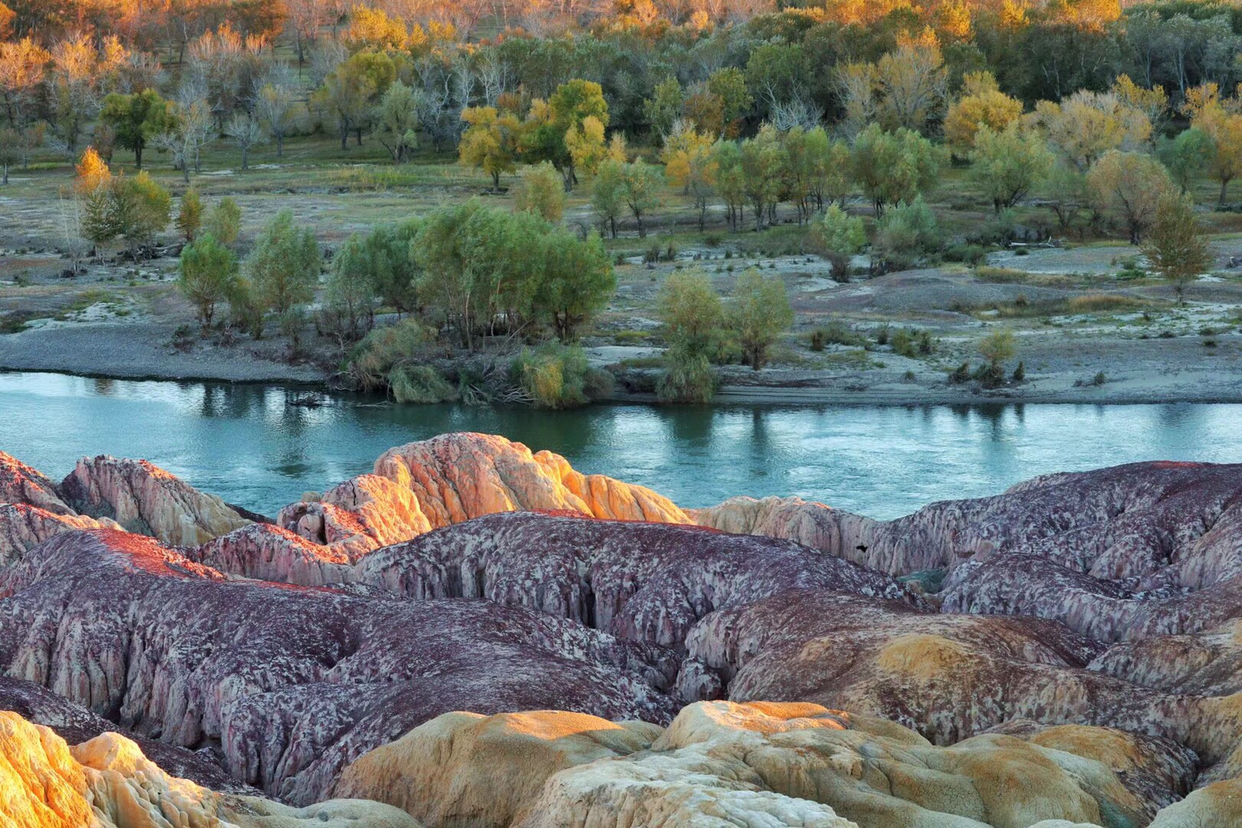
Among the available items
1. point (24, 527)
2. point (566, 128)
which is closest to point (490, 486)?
point (24, 527)

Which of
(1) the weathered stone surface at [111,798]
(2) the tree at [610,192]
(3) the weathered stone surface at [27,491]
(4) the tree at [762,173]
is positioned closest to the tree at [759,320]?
(2) the tree at [610,192]

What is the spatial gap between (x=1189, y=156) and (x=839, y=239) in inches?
1310

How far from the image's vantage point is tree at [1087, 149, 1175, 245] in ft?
308

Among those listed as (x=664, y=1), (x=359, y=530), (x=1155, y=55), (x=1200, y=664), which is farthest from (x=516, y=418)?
(x=664, y=1)

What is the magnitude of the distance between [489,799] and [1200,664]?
29.6ft

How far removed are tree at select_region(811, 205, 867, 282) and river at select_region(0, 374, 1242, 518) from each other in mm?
22849

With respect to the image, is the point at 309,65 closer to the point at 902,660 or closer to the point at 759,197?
the point at 759,197

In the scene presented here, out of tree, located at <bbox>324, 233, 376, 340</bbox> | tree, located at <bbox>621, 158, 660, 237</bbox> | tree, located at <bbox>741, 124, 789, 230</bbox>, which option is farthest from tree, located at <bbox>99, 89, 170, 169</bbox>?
tree, located at <bbox>324, 233, 376, 340</bbox>

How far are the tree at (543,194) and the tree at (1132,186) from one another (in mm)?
34966

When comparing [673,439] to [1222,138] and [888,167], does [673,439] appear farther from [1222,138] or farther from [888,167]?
[1222,138]

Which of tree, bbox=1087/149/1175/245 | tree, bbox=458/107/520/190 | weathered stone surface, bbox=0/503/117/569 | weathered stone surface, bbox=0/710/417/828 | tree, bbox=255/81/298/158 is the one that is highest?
tree, bbox=255/81/298/158

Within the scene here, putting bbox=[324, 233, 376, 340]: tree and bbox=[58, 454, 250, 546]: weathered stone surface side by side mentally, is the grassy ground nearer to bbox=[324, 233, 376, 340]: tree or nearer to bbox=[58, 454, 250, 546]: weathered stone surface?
bbox=[324, 233, 376, 340]: tree

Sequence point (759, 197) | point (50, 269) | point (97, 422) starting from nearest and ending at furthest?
point (97, 422) < point (50, 269) < point (759, 197)

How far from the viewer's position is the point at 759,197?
99.3m
